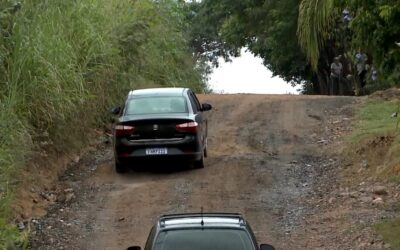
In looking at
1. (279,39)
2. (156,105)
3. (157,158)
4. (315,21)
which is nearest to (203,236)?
(315,21)

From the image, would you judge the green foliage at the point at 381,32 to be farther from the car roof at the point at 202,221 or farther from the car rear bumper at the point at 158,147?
the car rear bumper at the point at 158,147

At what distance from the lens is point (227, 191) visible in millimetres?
15672

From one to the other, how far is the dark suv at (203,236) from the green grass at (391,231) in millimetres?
4180

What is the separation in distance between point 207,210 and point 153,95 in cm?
385

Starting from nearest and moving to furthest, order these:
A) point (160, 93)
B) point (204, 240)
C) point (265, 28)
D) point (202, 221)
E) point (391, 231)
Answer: point (204, 240) → point (202, 221) → point (391, 231) → point (160, 93) → point (265, 28)

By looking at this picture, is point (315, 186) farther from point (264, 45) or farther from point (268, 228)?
point (264, 45)

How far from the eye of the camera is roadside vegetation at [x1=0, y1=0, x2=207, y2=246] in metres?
14.3

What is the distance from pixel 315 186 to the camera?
635 inches

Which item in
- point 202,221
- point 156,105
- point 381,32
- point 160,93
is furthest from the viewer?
point 160,93

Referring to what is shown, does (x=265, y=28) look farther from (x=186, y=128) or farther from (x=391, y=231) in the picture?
(x=391, y=231)

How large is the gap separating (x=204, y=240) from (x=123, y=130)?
8699 mm

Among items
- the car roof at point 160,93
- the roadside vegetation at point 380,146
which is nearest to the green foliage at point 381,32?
the roadside vegetation at point 380,146

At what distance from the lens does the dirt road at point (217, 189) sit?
13.3 meters

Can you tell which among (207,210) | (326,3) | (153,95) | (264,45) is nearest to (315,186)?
(207,210)
